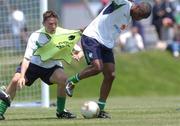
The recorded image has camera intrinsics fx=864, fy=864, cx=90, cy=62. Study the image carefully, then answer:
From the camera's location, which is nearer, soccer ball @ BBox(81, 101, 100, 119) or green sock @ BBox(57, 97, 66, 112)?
soccer ball @ BBox(81, 101, 100, 119)

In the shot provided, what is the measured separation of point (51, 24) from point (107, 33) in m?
0.99

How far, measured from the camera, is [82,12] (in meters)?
34.3

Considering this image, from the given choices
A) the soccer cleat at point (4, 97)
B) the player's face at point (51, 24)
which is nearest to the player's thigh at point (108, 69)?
the player's face at point (51, 24)

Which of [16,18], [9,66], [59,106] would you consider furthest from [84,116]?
[16,18]

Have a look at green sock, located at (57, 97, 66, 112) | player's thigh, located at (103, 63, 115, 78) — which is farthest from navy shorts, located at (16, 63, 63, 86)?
player's thigh, located at (103, 63, 115, 78)

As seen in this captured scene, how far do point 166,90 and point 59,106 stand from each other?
14.0 metres

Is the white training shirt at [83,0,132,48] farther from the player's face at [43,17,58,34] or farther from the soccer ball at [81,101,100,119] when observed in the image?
the soccer ball at [81,101,100,119]

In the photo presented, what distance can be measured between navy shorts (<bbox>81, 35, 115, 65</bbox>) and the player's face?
55 centimetres

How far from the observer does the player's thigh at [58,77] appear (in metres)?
15.0

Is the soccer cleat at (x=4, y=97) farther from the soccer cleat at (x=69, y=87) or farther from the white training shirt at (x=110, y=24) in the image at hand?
the white training shirt at (x=110, y=24)

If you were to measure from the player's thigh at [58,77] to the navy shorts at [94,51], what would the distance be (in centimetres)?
50

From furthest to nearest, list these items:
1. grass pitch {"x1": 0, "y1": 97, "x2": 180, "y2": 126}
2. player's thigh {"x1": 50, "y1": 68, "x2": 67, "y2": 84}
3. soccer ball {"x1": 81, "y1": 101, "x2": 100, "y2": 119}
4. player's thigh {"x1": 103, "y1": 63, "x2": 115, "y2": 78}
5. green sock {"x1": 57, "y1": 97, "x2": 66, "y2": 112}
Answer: green sock {"x1": 57, "y1": 97, "x2": 66, "y2": 112} → player's thigh {"x1": 103, "y1": 63, "x2": 115, "y2": 78} → player's thigh {"x1": 50, "y1": 68, "x2": 67, "y2": 84} → soccer ball {"x1": 81, "y1": 101, "x2": 100, "y2": 119} → grass pitch {"x1": 0, "y1": 97, "x2": 180, "y2": 126}

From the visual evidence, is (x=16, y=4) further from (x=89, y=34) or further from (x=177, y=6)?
(x=177, y=6)

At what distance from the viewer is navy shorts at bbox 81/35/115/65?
14828 millimetres
